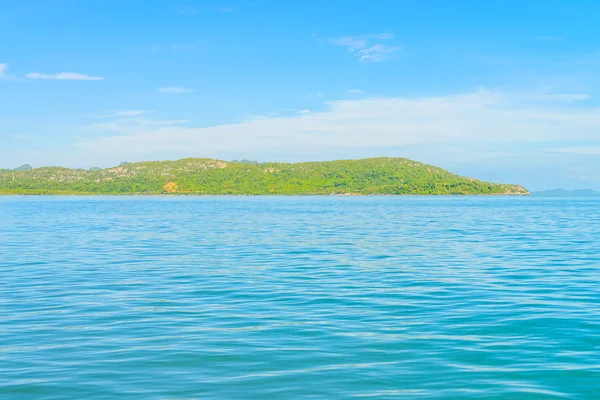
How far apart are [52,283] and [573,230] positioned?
1574 inches

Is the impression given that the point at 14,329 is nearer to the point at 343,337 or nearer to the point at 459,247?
the point at 343,337

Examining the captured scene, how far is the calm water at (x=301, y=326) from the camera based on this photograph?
10.7m

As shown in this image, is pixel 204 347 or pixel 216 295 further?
pixel 216 295

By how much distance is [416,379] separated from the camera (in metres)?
10.9

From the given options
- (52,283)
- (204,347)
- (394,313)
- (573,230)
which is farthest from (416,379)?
(573,230)

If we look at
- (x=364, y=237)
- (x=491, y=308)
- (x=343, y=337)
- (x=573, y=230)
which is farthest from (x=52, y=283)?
(x=573, y=230)

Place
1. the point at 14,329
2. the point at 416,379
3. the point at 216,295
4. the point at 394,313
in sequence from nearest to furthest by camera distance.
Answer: the point at 416,379
the point at 14,329
the point at 394,313
the point at 216,295

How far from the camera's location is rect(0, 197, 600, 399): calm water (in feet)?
35.1

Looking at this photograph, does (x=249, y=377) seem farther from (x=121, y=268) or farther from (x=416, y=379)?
(x=121, y=268)

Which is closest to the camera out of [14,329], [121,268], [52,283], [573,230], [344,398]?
[344,398]

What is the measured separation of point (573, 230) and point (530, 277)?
28.9 meters

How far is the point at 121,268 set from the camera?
26422mm

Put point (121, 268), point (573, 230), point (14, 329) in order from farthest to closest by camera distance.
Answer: point (573, 230)
point (121, 268)
point (14, 329)

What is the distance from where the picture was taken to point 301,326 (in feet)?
49.0
